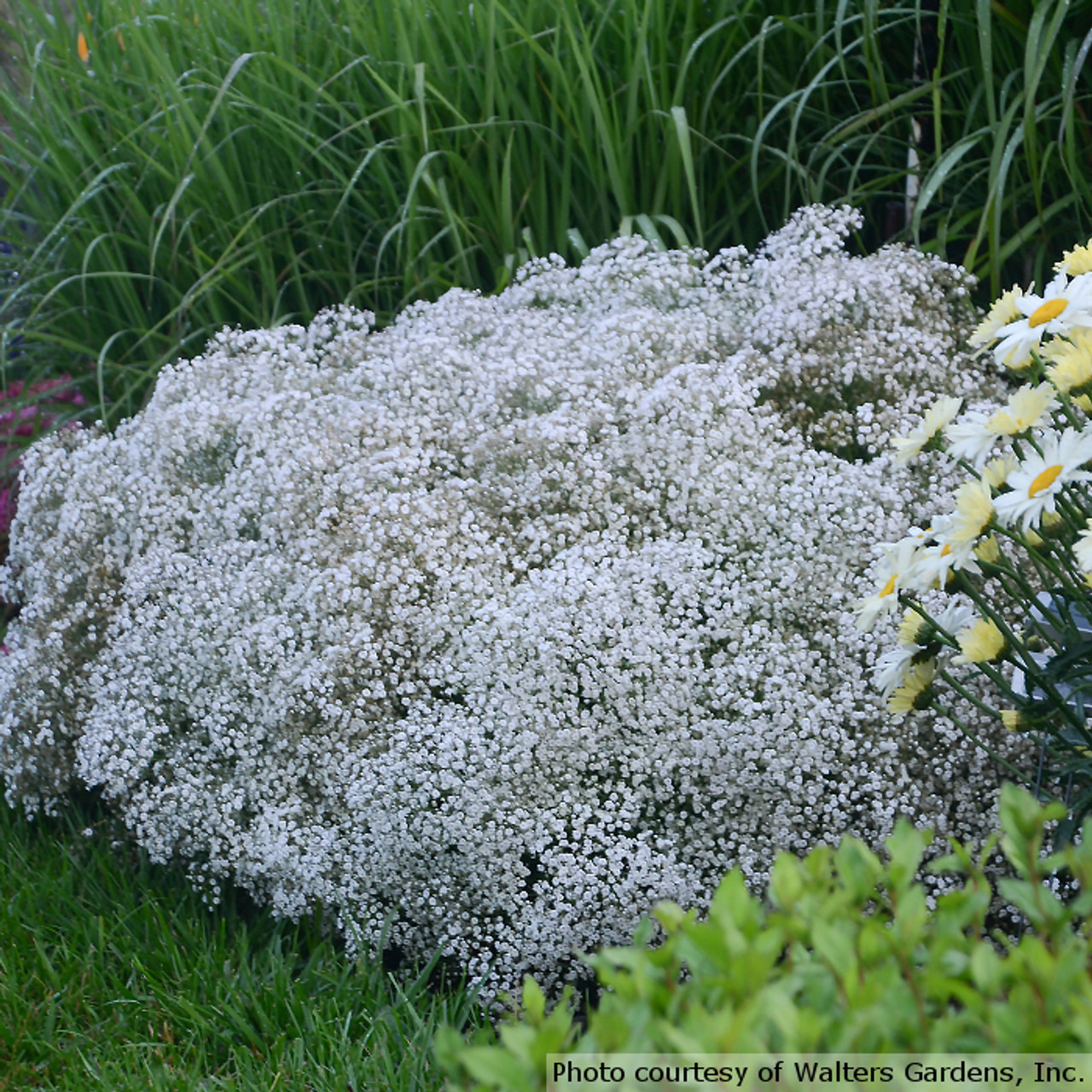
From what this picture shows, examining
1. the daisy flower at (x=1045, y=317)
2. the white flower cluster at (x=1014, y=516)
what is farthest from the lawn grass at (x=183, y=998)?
the daisy flower at (x=1045, y=317)

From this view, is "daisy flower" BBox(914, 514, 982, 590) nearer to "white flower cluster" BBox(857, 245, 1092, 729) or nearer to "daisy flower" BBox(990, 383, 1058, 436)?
"white flower cluster" BBox(857, 245, 1092, 729)

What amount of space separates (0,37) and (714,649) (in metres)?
5.25

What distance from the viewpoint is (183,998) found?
2.39 m

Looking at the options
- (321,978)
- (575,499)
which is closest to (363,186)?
(575,499)

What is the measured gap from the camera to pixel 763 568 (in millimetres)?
2475

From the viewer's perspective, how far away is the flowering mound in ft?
7.54

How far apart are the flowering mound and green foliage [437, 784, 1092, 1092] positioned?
126 centimetres

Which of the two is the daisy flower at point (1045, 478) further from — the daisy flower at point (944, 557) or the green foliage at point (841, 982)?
the green foliage at point (841, 982)

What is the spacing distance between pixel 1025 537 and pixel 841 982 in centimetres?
103

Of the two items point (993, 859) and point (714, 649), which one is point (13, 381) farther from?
point (993, 859)

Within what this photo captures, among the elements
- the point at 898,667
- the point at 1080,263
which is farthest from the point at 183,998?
the point at 1080,263

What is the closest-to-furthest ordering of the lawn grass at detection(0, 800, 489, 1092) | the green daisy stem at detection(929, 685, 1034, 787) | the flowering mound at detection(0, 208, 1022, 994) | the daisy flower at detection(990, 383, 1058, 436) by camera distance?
1. the daisy flower at detection(990, 383, 1058, 436)
2. the green daisy stem at detection(929, 685, 1034, 787)
3. the lawn grass at detection(0, 800, 489, 1092)
4. the flowering mound at detection(0, 208, 1022, 994)

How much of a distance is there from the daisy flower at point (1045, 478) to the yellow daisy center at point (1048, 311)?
0.21m

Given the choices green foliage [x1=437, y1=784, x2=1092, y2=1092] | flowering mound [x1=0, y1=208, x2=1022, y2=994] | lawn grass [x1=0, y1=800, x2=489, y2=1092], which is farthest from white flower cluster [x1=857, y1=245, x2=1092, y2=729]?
lawn grass [x1=0, y1=800, x2=489, y2=1092]
